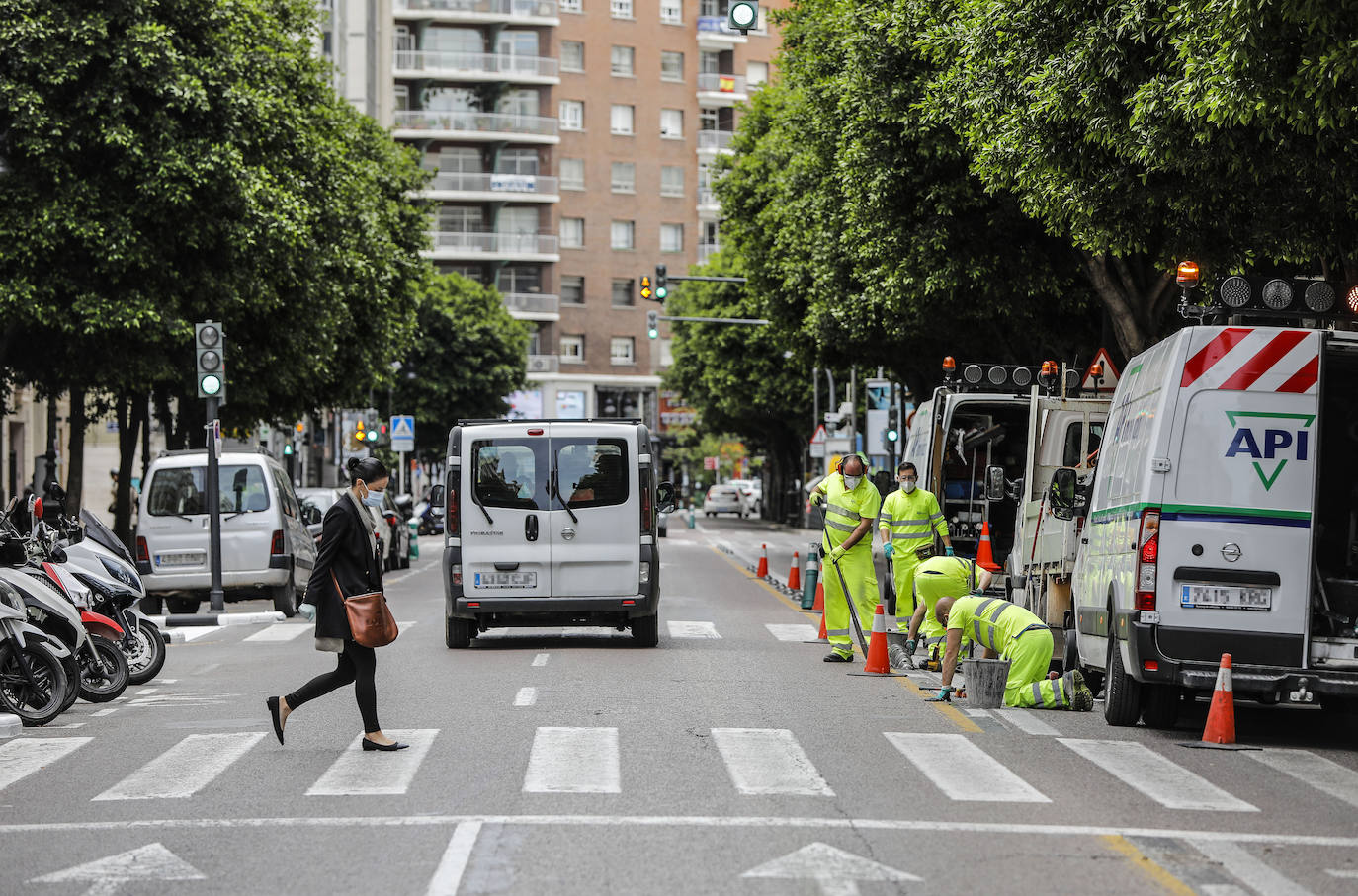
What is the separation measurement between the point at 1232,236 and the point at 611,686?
7744mm

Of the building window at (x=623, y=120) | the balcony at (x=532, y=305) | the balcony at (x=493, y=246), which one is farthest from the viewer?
the building window at (x=623, y=120)

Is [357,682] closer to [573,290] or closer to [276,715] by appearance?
[276,715]

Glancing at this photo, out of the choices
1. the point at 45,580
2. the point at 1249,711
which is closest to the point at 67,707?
the point at 45,580

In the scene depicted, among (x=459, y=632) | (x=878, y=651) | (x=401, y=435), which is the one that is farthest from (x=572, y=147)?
(x=878, y=651)

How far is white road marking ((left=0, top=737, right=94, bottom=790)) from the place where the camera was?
11.1 metres

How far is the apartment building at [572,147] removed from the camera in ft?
Result: 292

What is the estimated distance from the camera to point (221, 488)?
25.4m

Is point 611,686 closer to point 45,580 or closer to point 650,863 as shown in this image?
point 45,580

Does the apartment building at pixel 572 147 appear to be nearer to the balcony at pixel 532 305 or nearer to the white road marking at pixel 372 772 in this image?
the balcony at pixel 532 305

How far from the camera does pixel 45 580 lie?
14.5m

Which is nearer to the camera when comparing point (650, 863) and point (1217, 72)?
point (650, 863)

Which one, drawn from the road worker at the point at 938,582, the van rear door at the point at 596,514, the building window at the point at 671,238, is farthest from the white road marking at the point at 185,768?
the building window at the point at 671,238

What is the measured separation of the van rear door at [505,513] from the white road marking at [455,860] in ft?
33.2

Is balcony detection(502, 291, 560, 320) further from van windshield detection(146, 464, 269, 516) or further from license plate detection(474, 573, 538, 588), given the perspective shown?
license plate detection(474, 573, 538, 588)
